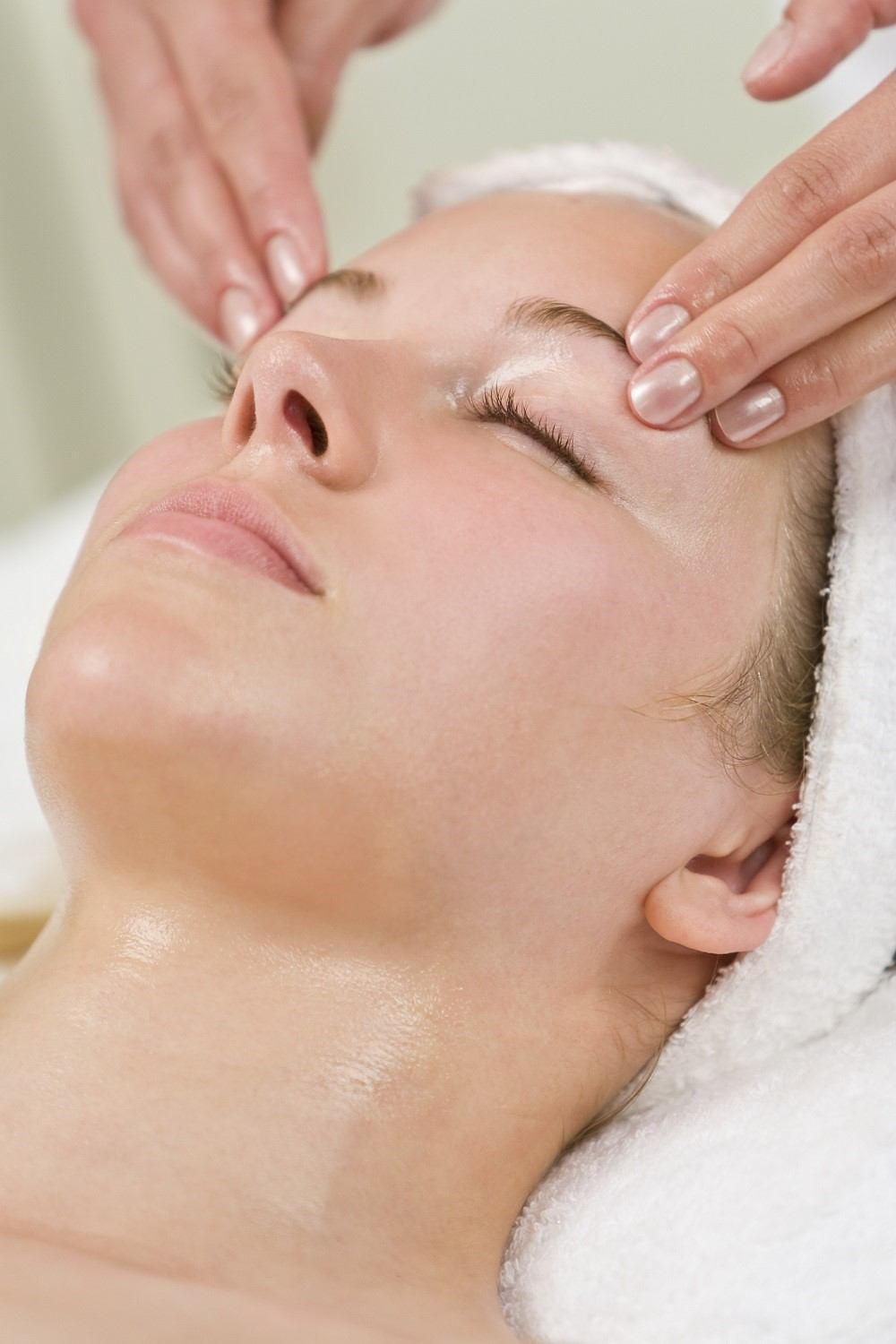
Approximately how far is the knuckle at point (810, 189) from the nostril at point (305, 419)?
13.9 inches

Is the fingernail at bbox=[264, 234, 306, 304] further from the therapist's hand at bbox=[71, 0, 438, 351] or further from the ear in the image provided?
the ear

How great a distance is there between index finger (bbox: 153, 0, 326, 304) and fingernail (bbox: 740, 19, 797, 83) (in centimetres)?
46

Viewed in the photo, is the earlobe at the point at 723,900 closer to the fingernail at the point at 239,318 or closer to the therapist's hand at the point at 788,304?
the therapist's hand at the point at 788,304

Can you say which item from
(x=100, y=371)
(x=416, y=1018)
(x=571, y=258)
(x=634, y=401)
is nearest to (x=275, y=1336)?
(x=416, y=1018)

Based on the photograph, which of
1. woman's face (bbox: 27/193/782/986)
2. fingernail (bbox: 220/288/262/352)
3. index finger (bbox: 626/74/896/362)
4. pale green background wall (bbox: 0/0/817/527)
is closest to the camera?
woman's face (bbox: 27/193/782/986)

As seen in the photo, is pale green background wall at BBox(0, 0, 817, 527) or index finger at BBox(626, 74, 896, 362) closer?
index finger at BBox(626, 74, 896, 362)

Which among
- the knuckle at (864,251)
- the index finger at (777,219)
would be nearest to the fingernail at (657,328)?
the index finger at (777,219)

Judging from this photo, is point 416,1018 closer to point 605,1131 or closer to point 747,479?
point 605,1131

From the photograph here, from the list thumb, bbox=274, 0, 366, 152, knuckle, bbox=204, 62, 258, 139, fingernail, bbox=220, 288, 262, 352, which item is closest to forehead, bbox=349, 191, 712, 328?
fingernail, bbox=220, 288, 262, 352

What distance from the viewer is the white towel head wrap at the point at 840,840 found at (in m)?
1.04

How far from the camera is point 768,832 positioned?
1.10 m

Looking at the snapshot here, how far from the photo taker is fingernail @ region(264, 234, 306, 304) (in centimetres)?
138

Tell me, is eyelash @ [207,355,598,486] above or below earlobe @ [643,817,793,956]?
above

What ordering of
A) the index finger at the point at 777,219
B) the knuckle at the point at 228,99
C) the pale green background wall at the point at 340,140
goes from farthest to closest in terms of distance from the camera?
the pale green background wall at the point at 340,140, the knuckle at the point at 228,99, the index finger at the point at 777,219
